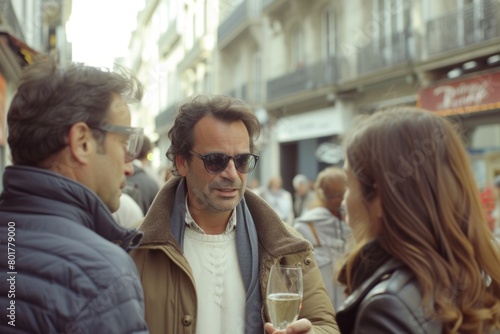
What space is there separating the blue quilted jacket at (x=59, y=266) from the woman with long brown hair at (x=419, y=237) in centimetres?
70

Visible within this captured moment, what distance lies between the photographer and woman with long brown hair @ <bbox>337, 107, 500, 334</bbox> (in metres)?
1.82

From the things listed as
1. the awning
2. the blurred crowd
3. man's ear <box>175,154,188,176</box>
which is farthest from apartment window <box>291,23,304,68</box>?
the blurred crowd

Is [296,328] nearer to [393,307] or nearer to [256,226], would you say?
[393,307]

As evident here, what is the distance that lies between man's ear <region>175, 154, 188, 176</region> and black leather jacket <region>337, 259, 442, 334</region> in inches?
52.7

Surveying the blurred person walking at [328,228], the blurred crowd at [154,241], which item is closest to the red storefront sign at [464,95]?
the blurred person walking at [328,228]

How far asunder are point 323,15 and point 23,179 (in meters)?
19.0

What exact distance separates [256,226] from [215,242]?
0.21 m

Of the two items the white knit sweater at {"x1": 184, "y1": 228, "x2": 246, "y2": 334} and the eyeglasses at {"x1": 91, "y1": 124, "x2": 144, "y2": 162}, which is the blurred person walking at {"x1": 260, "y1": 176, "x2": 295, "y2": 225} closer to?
the white knit sweater at {"x1": 184, "y1": 228, "x2": 246, "y2": 334}

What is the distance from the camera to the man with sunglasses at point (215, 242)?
2584 millimetres

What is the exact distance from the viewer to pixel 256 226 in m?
2.90

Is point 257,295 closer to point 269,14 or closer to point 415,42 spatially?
point 415,42

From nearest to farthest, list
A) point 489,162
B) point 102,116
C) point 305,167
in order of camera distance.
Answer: point 102,116
point 489,162
point 305,167

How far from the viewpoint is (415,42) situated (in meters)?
15.1

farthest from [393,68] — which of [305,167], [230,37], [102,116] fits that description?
[102,116]
